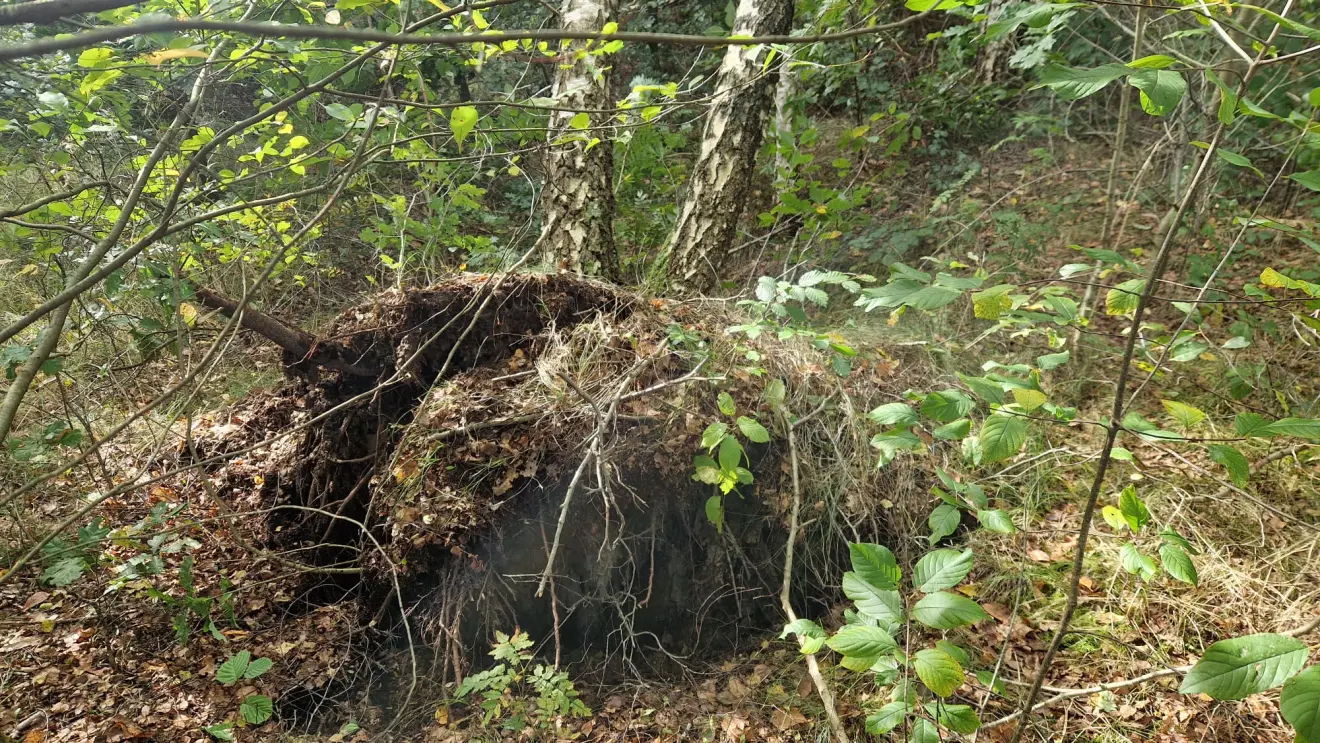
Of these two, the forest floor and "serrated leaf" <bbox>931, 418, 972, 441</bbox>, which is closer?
"serrated leaf" <bbox>931, 418, 972, 441</bbox>

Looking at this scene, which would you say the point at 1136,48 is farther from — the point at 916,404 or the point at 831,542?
the point at 831,542

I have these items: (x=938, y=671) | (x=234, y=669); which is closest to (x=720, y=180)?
(x=938, y=671)

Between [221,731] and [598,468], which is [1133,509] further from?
[221,731]

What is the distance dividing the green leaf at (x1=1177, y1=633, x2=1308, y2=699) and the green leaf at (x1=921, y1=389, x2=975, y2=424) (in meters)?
0.64

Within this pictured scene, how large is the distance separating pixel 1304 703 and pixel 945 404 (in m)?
0.77

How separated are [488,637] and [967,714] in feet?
6.80

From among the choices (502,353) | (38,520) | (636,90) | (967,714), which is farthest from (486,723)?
(38,520)

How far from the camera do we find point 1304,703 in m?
1.01

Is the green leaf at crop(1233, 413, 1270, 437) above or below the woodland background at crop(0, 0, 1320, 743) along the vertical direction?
above

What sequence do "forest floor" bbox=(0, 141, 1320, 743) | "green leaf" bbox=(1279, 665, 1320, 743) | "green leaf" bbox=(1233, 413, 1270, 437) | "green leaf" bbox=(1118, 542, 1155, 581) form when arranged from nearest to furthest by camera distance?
1. "green leaf" bbox=(1279, 665, 1320, 743)
2. "green leaf" bbox=(1233, 413, 1270, 437)
3. "green leaf" bbox=(1118, 542, 1155, 581)
4. "forest floor" bbox=(0, 141, 1320, 743)

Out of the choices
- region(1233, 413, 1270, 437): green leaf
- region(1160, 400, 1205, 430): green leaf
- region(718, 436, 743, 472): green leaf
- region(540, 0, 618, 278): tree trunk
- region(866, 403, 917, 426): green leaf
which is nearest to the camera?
region(1233, 413, 1270, 437): green leaf

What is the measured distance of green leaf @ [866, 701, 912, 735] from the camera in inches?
59.8

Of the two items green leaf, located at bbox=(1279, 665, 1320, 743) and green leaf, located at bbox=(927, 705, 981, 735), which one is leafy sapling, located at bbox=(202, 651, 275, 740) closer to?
green leaf, located at bbox=(927, 705, 981, 735)

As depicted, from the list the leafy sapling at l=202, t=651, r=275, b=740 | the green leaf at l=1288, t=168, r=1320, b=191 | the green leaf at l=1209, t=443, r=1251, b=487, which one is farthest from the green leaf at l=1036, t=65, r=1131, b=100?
the leafy sapling at l=202, t=651, r=275, b=740
